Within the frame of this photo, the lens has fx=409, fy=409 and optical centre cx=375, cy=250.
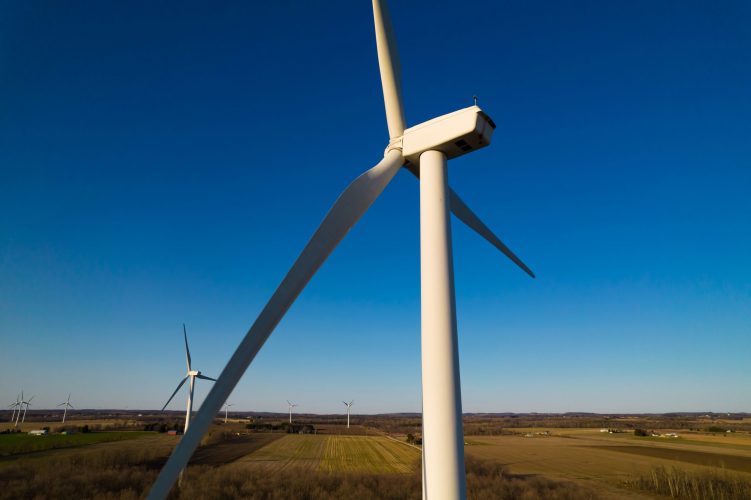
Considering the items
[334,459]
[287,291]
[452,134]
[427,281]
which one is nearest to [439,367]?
[427,281]

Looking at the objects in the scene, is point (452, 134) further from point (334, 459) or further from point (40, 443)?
point (40, 443)

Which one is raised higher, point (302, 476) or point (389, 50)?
point (389, 50)

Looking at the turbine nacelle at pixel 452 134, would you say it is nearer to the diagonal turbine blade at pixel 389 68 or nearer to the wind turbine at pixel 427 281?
the wind turbine at pixel 427 281

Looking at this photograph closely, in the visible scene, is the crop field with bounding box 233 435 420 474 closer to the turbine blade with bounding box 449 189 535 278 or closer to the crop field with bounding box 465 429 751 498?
the crop field with bounding box 465 429 751 498

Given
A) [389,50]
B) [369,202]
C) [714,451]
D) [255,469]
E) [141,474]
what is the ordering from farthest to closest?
[714,451]
[255,469]
[141,474]
[389,50]
[369,202]

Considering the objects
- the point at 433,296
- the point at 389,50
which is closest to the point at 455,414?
the point at 433,296

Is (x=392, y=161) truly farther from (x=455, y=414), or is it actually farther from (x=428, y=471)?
(x=428, y=471)
